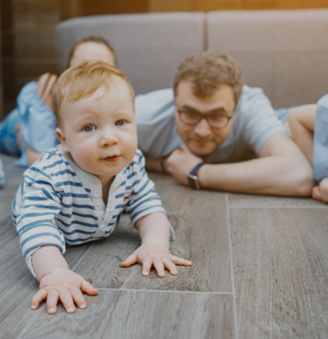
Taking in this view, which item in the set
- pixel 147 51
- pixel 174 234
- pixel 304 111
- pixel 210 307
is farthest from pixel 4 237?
pixel 147 51

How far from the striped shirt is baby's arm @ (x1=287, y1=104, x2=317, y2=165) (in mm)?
734

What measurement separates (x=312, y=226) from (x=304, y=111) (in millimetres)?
510

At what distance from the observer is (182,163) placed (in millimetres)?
1672

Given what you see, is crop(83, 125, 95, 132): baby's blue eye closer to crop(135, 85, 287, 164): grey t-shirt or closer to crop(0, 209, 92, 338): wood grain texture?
crop(0, 209, 92, 338): wood grain texture

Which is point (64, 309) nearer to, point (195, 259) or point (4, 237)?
point (195, 259)

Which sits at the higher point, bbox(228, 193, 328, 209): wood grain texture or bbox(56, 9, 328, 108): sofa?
bbox(56, 9, 328, 108): sofa

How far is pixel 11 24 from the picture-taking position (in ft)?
15.9

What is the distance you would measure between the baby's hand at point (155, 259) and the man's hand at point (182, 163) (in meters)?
0.72

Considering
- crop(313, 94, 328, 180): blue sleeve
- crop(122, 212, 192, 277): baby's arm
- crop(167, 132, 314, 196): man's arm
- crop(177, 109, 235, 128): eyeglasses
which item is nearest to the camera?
crop(122, 212, 192, 277): baby's arm

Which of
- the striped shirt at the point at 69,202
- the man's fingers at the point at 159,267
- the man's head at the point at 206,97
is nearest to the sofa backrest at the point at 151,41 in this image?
the man's head at the point at 206,97

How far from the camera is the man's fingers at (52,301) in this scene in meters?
0.71

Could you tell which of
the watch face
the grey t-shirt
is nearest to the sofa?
the grey t-shirt

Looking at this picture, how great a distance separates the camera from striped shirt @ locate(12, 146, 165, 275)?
0.85 m

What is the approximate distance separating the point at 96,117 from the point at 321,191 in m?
0.90
